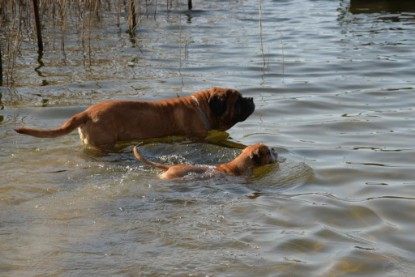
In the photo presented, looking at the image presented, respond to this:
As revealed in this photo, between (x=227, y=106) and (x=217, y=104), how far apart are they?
0.13 meters

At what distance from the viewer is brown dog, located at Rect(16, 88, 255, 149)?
7570mm

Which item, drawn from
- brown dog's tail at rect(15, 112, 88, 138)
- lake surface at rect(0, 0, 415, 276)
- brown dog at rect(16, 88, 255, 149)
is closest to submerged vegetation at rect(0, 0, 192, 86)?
lake surface at rect(0, 0, 415, 276)

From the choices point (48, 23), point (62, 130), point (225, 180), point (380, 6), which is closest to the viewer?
point (225, 180)

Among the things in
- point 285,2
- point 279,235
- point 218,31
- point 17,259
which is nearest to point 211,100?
point 279,235

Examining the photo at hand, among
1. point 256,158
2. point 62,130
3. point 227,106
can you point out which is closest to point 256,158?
point 256,158

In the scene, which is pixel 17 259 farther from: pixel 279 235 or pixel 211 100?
pixel 211 100

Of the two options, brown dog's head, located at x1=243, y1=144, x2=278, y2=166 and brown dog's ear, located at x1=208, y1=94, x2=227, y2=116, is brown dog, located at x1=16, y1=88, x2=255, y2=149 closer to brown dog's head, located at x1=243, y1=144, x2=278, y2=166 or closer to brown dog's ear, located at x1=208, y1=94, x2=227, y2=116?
brown dog's ear, located at x1=208, y1=94, x2=227, y2=116

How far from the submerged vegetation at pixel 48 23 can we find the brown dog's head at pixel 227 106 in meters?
3.67

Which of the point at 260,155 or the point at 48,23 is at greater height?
the point at 48,23

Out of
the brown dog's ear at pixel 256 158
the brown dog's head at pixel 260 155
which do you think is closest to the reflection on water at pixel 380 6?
the brown dog's head at pixel 260 155

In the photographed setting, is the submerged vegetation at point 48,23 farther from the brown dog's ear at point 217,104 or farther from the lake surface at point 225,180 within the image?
the brown dog's ear at point 217,104

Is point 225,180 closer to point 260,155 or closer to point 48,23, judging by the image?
point 260,155

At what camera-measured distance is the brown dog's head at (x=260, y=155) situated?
23.1ft

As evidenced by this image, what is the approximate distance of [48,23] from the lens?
16.9 meters
